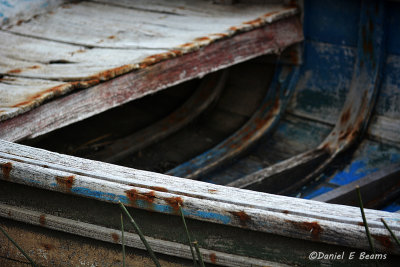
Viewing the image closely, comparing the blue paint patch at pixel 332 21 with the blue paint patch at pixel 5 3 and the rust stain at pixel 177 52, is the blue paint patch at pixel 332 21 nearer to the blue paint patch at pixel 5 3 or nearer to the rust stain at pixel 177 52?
the rust stain at pixel 177 52

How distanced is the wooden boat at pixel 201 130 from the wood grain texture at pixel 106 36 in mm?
10

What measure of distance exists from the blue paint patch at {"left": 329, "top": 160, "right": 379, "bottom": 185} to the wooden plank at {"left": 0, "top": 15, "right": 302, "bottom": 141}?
71 cm

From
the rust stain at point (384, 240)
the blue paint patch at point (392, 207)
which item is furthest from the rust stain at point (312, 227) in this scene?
the blue paint patch at point (392, 207)

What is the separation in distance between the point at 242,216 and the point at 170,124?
1.82 m

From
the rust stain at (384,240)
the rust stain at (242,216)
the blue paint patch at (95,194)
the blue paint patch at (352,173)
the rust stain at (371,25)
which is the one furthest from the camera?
the rust stain at (371,25)

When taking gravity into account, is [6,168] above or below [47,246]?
above

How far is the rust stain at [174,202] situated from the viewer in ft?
3.96

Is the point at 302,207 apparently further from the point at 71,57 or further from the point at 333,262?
the point at 71,57

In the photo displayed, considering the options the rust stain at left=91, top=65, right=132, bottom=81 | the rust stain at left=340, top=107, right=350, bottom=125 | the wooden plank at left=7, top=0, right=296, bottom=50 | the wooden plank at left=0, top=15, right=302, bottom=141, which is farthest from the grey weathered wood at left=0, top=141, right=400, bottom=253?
the rust stain at left=340, top=107, right=350, bottom=125

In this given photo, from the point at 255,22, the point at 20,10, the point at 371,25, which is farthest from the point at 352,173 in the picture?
the point at 20,10

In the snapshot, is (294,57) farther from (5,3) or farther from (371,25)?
(5,3)

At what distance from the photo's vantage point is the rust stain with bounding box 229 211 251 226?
1156 millimetres

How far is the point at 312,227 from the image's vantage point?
1103 millimetres

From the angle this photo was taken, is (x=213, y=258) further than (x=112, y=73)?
No
